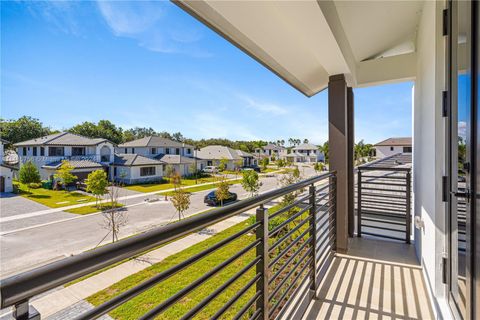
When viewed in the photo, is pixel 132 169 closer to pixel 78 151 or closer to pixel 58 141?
pixel 78 151

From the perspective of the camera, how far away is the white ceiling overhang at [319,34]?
1.59 meters

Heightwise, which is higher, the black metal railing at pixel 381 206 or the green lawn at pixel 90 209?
the black metal railing at pixel 381 206

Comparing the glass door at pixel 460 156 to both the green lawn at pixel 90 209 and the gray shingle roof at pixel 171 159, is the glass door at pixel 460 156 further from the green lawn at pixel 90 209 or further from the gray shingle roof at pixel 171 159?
the gray shingle roof at pixel 171 159

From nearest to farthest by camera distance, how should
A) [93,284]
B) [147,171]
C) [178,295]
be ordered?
[178,295] < [93,284] < [147,171]

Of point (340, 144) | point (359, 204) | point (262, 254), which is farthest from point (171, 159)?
point (262, 254)

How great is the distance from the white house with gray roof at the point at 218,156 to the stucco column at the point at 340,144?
Answer: 25.5 m

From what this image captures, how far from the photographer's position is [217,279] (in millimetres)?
4750

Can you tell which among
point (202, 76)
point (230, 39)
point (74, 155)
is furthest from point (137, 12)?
point (74, 155)

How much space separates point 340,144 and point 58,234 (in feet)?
32.4

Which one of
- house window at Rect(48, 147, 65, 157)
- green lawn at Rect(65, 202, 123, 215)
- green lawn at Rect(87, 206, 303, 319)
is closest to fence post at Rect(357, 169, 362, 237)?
green lawn at Rect(87, 206, 303, 319)

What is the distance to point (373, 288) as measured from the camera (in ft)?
6.45

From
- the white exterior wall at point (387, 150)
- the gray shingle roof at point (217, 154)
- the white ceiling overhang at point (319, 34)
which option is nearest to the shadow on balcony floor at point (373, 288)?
the white ceiling overhang at point (319, 34)

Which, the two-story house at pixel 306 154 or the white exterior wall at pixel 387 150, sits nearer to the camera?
the white exterior wall at pixel 387 150

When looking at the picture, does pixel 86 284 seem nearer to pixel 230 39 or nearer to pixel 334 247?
pixel 334 247
